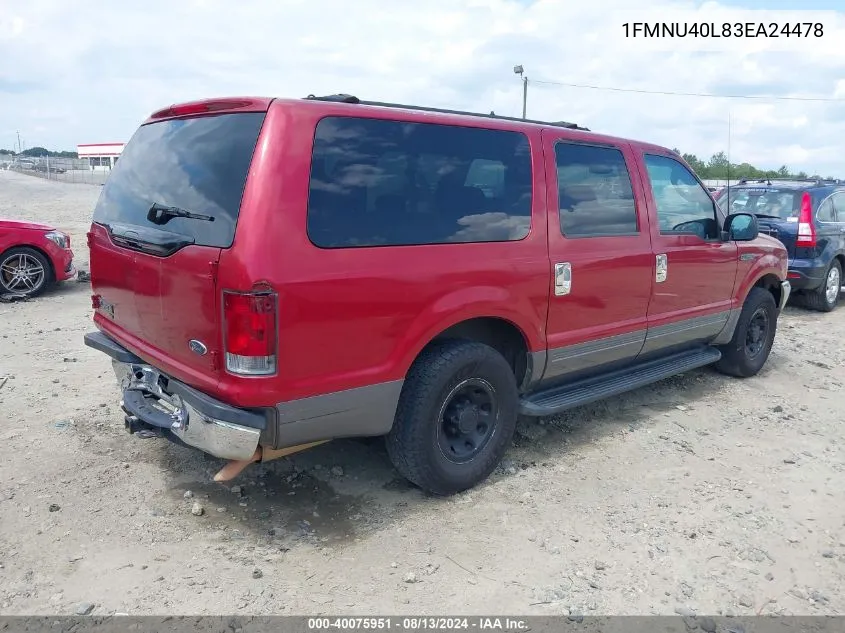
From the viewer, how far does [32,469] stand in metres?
3.81

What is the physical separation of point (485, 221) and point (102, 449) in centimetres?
267

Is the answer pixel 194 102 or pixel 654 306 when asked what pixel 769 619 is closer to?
pixel 654 306

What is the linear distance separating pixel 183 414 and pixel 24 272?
6.74 metres

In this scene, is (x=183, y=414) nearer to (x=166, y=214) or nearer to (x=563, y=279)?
(x=166, y=214)

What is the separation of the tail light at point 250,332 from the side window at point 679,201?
9.88 ft

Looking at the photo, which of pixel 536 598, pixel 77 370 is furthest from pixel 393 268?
pixel 77 370

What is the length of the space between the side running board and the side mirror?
36.4 inches

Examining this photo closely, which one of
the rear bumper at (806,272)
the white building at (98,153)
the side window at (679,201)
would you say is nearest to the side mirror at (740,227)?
the side window at (679,201)

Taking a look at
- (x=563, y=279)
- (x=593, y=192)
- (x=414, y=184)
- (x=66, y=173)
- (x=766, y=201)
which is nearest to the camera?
(x=414, y=184)

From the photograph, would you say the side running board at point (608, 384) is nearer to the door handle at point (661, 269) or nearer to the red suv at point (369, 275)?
the red suv at point (369, 275)

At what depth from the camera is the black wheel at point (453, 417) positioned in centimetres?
339

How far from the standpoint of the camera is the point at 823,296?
8.83m

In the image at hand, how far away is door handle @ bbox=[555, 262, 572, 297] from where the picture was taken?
391cm

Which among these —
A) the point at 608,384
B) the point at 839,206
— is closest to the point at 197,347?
the point at 608,384
